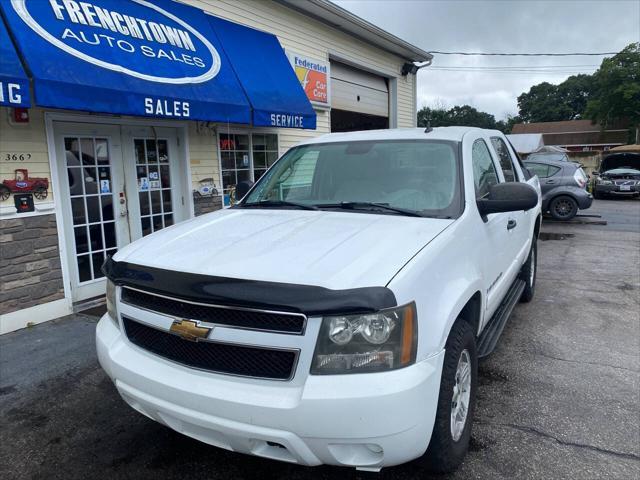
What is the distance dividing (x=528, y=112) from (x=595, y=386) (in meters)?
96.3

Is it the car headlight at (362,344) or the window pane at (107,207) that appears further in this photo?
the window pane at (107,207)

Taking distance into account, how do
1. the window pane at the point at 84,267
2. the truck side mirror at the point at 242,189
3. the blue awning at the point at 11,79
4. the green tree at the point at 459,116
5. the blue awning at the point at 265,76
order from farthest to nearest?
the green tree at the point at 459,116 → the blue awning at the point at 265,76 → the window pane at the point at 84,267 → the blue awning at the point at 11,79 → the truck side mirror at the point at 242,189

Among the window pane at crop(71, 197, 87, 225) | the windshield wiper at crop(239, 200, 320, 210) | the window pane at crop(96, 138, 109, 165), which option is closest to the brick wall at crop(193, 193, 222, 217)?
the window pane at crop(96, 138, 109, 165)

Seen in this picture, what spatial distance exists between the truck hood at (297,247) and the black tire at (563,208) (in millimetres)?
11729

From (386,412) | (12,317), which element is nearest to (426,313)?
(386,412)

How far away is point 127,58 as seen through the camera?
18.9ft

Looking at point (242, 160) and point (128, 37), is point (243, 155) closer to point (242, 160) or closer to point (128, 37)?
point (242, 160)

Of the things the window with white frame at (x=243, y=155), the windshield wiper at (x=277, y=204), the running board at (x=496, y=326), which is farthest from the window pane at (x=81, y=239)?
the running board at (x=496, y=326)

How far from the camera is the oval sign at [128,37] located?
16.7ft

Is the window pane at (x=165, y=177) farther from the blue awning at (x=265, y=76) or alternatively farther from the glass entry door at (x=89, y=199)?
the blue awning at (x=265, y=76)

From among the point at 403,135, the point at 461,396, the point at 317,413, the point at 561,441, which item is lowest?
the point at 561,441

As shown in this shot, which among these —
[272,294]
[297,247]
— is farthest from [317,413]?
[297,247]

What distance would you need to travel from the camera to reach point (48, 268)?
5355mm

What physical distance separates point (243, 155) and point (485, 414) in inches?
253
